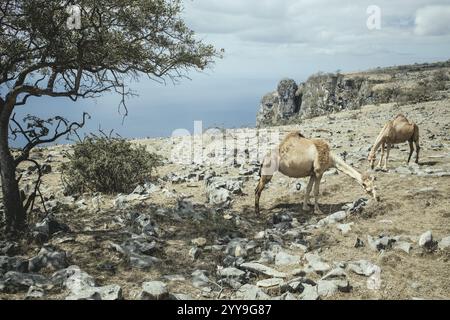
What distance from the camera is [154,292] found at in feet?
23.0

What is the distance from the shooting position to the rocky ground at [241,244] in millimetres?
7473

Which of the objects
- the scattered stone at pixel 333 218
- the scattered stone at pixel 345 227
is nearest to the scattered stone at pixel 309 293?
the scattered stone at pixel 345 227

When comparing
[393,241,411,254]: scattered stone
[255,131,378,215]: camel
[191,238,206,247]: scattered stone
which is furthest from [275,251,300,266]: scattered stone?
[255,131,378,215]: camel

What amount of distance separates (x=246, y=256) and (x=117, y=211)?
4765 mm

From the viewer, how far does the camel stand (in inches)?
496

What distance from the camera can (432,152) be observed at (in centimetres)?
1886

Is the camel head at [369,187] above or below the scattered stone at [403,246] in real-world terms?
above

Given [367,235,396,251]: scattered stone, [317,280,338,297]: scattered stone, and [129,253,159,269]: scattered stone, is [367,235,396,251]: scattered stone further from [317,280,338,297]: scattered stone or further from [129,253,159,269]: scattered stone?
[129,253,159,269]: scattered stone

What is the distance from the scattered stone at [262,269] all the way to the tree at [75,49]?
545cm

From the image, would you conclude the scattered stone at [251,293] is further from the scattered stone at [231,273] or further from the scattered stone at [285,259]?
the scattered stone at [285,259]

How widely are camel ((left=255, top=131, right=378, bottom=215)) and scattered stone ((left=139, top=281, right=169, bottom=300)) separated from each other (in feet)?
19.4

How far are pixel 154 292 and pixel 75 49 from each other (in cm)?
619
